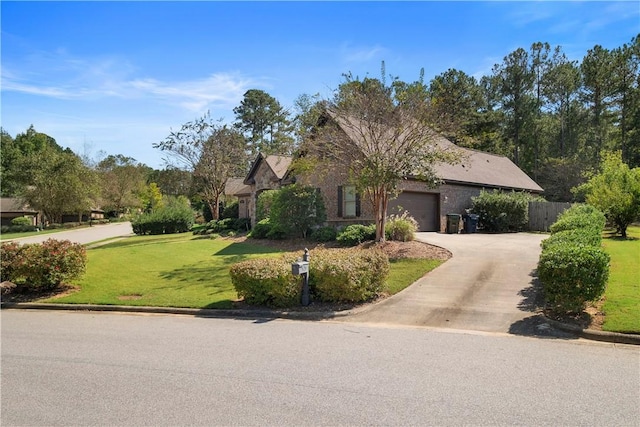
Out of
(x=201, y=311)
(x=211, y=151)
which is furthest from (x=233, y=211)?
(x=201, y=311)

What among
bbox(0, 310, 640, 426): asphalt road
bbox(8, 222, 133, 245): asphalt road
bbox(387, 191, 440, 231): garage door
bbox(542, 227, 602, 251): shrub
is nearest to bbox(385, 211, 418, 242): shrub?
bbox(387, 191, 440, 231): garage door

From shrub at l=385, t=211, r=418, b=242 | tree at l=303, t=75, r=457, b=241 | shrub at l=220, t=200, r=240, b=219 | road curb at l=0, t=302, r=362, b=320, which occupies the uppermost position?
tree at l=303, t=75, r=457, b=241

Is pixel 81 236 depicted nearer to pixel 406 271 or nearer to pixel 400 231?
pixel 400 231

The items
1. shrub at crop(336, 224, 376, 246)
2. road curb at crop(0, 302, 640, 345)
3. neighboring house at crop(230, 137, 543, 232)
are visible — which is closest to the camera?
road curb at crop(0, 302, 640, 345)

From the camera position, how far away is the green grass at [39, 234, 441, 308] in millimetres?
10672

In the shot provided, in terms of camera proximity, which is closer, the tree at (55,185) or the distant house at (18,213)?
the tree at (55,185)

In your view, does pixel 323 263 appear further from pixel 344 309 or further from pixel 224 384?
pixel 224 384

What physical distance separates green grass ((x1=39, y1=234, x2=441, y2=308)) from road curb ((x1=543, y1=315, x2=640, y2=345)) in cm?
386

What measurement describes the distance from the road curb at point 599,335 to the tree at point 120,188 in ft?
202

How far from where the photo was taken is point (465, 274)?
452 inches

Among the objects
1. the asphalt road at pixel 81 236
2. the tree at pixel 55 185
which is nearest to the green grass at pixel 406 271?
the asphalt road at pixel 81 236

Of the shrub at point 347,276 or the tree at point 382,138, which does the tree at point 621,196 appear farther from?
the shrub at point 347,276

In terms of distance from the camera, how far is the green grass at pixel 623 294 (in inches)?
276

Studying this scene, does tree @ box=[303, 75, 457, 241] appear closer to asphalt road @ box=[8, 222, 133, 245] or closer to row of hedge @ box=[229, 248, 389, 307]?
row of hedge @ box=[229, 248, 389, 307]
